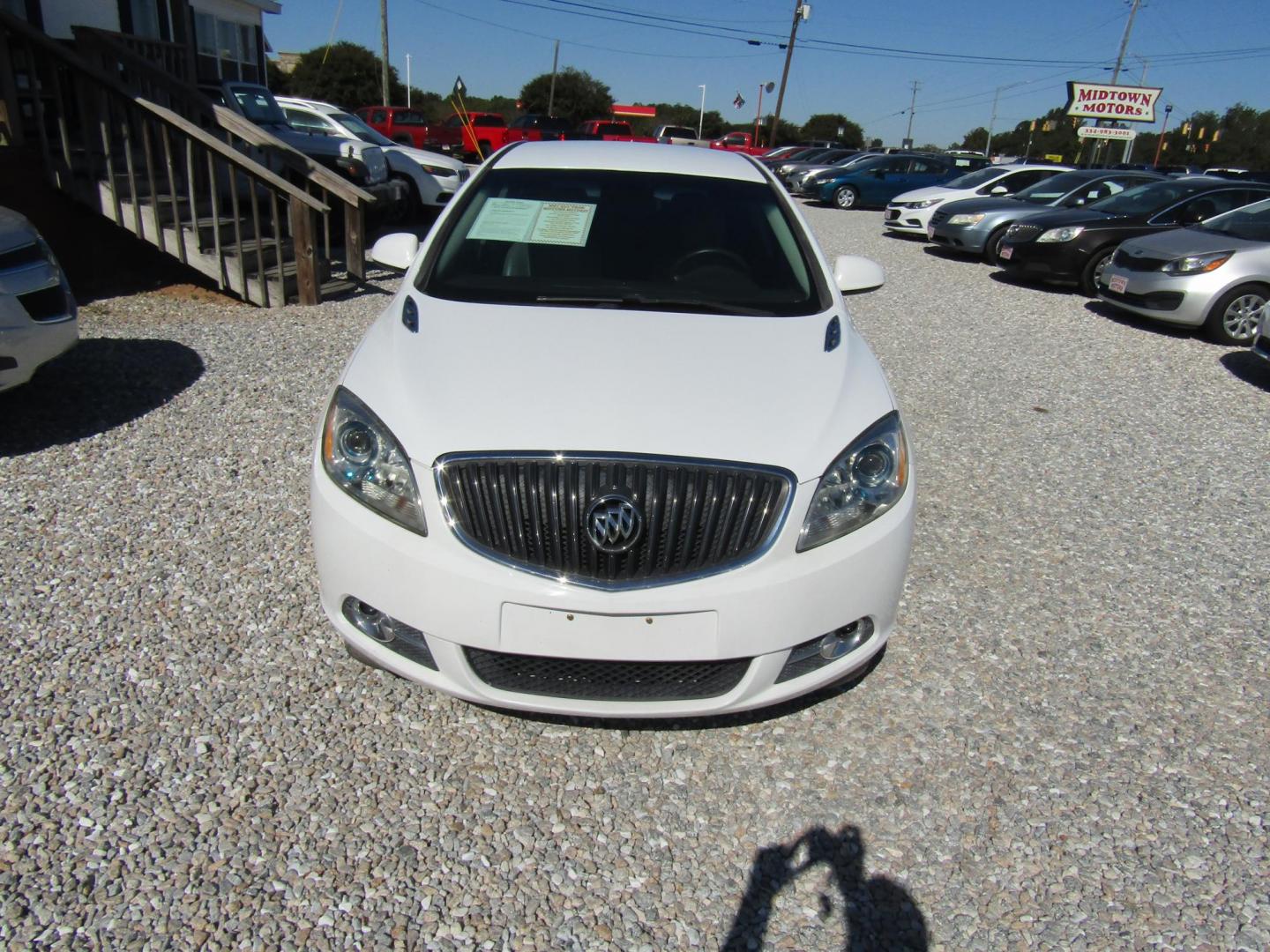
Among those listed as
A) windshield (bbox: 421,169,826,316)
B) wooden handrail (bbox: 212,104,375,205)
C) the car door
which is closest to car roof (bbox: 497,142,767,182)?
windshield (bbox: 421,169,826,316)

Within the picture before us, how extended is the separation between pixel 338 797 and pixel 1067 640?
8.88ft

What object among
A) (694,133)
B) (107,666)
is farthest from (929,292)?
(694,133)

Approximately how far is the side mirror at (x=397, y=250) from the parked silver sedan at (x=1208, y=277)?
8.26 meters

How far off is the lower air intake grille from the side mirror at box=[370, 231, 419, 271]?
6.52ft

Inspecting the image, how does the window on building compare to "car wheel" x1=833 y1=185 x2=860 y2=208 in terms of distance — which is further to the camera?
"car wheel" x1=833 y1=185 x2=860 y2=208

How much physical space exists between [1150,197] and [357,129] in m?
11.4

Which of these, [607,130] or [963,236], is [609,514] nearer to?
[963,236]

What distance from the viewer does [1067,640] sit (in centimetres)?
354

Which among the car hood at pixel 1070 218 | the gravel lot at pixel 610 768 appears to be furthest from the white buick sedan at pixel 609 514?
the car hood at pixel 1070 218

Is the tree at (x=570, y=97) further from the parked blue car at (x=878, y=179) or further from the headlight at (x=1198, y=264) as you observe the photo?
the headlight at (x=1198, y=264)

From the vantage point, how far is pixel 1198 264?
9.09 metres

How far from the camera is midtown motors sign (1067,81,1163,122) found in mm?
36469

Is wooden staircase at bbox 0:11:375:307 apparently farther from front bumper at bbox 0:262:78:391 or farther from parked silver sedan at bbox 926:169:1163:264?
parked silver sedan at bbox 926:169:1163:264

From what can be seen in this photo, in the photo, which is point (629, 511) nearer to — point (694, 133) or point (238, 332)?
point (238, 332)
